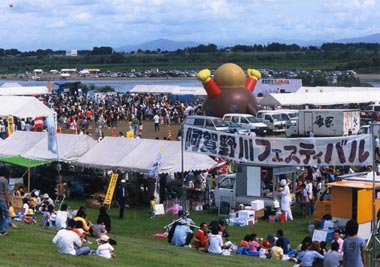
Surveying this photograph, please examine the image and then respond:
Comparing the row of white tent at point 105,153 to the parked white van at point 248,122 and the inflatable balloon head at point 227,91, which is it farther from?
the inflatable balloon head at point 227,91

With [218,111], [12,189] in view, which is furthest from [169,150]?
[218,111]

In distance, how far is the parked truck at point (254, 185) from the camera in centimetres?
2189

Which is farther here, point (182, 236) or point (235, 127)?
point (235, 127)

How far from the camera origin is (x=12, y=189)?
24.4 m

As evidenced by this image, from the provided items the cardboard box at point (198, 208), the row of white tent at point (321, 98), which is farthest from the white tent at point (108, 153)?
the row of white tent at point (321, 98)

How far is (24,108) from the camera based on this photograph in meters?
34.7

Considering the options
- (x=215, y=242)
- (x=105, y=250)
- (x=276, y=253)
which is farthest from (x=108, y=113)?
(x=105, y=250)

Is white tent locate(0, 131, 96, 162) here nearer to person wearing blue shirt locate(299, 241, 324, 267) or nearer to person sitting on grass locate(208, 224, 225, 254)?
person sitting on grass locate(208, 224, 225, 254)

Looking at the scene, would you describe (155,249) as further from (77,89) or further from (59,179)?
(77,89)

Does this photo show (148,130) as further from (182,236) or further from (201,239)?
(201,239)

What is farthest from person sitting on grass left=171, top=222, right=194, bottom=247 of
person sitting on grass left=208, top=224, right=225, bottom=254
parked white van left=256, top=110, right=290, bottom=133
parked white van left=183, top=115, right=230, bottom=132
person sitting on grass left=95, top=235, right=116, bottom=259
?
parked white van left=256, top=110, right=290, bottom=133

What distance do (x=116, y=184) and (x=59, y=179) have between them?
2.98 metres

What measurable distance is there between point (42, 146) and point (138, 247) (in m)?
11.5

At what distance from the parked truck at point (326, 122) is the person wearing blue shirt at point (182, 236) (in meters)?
24.4
